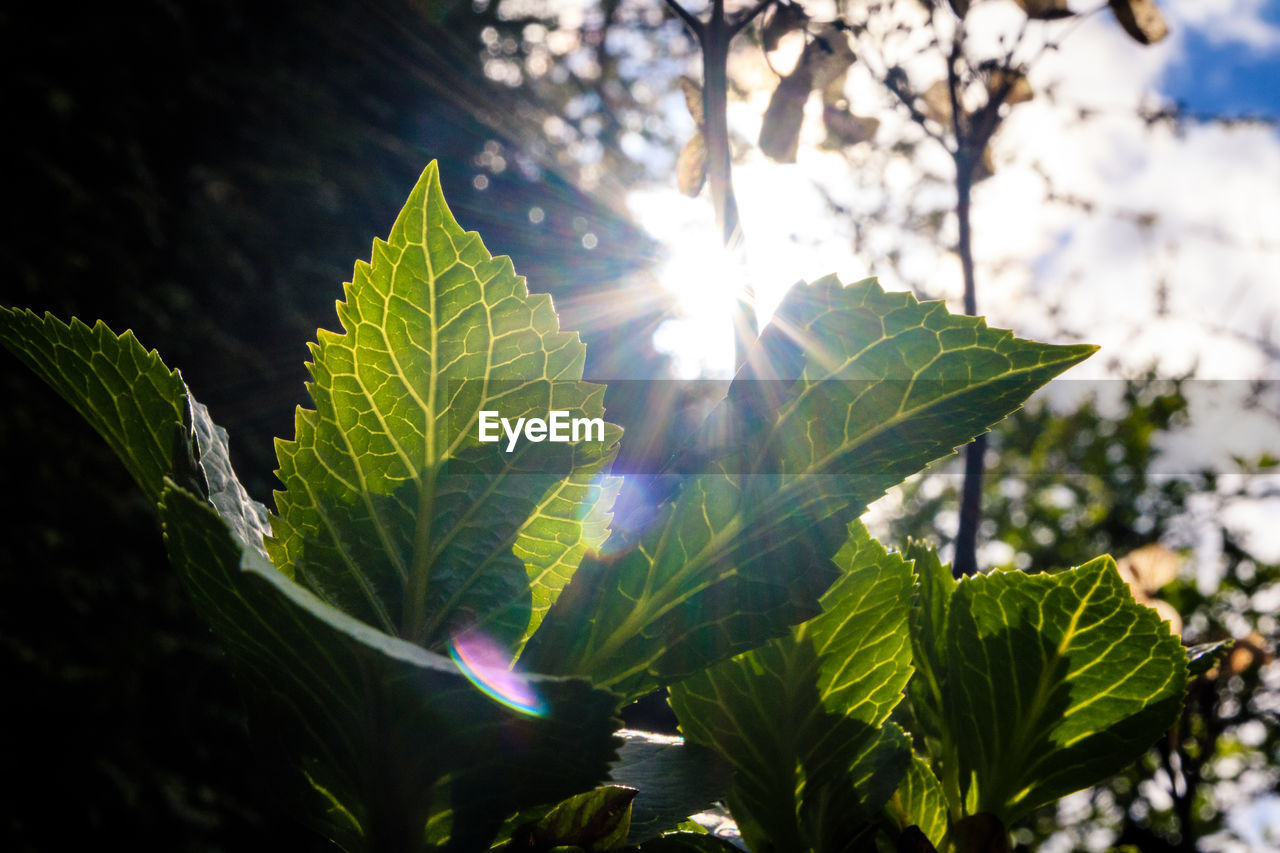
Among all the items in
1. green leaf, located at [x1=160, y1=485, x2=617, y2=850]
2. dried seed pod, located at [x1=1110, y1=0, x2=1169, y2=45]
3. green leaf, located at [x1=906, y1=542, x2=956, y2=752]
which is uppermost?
dried seed pod, located at [x1=1110, y1=0, x2=1169, y2=45]

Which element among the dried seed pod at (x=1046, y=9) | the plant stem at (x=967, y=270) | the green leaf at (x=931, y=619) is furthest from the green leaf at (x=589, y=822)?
the dried seed pod at (x=1046, y=9)

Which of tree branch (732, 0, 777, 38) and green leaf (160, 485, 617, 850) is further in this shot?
tree branch (732, 0, 777, 38)

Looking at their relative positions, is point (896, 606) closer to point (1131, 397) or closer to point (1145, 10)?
point (1145, 10)

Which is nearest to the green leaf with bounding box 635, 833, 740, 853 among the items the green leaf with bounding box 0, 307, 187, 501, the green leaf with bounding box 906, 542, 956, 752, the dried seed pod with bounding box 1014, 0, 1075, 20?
the green leaf with bounding box 906, 542, 956, 752

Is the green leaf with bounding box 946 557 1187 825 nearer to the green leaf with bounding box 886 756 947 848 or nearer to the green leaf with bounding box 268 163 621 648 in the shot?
the green leaf with bounding box 886 756 947 848

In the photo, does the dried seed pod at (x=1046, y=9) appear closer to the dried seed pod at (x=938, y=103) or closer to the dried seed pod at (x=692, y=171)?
the dried seed pod at (x=938, y=103)

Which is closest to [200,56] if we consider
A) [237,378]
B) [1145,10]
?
[237,378]
